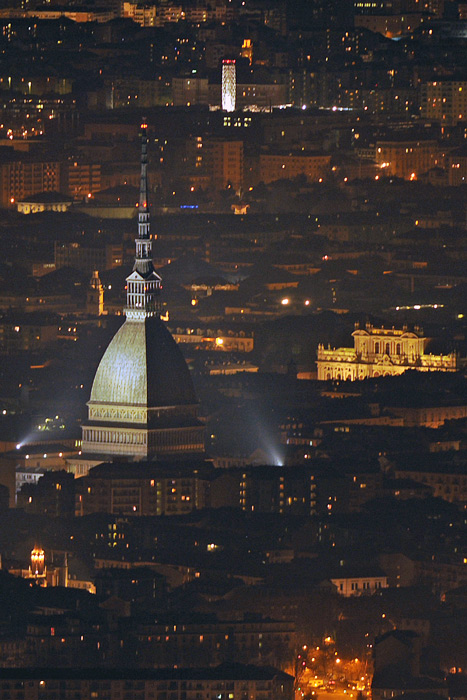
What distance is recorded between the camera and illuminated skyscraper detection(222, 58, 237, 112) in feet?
582

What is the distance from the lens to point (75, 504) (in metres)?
95.1

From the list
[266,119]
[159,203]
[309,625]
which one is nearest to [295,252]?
[159,203]

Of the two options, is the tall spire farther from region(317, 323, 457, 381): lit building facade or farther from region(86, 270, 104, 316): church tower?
region(86, 270, 104, 316): church tower

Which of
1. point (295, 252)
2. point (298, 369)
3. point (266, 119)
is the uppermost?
point (266, 119)

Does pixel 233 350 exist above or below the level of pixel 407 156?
below

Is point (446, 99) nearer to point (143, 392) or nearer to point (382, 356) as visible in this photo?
point (382, 356)

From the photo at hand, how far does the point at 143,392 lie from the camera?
99188 millimetres

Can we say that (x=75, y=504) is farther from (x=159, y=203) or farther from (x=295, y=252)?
(x=159, y=203)

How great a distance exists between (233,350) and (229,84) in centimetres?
5440

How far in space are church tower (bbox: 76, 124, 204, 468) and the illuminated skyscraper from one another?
77393 millimetres

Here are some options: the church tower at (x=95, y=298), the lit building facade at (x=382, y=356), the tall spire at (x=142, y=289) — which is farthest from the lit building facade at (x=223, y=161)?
the tall spire at (x=142, y=289)

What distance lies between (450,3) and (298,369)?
68.2 meters

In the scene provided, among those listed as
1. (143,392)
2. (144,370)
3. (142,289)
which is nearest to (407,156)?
(142,289)

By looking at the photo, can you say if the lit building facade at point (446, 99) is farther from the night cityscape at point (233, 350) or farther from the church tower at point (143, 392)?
the church tower at point (143, 392)
